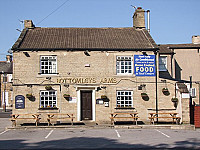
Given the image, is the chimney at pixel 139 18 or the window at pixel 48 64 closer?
the window at pixel 48 64

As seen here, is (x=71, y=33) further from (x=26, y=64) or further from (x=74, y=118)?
(x=74, y=118)

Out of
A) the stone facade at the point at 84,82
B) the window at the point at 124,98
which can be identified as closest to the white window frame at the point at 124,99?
the window at the point at 124,98

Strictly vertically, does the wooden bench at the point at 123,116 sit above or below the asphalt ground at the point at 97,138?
above

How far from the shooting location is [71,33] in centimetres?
2498

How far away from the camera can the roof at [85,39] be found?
22.2 m

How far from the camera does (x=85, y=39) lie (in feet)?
77.8

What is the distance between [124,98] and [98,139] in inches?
259

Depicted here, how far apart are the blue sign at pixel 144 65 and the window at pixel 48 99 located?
21.2 ft

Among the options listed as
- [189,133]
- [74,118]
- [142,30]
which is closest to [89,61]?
[74,118]

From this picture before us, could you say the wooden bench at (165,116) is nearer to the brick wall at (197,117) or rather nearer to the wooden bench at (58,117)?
the brick wall at (197,117)

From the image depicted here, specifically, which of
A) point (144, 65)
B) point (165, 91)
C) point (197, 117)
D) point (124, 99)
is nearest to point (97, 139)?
point (124, 99)

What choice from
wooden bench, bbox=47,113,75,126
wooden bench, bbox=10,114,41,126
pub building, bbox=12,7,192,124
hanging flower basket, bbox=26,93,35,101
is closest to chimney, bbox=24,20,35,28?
pub building, bbox=12,7,192,124

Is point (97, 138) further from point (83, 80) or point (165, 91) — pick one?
point (165, 91)

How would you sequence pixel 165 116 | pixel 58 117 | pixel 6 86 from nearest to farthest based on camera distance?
1. pixel 58 117
2. pixel 165 116
3. pixel 6 86
